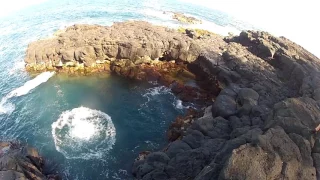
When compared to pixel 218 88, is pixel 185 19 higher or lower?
lower

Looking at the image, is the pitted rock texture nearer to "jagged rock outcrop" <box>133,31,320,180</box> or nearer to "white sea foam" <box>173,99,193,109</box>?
"jagged rock outcrop" <box>133,31,320,180</box>

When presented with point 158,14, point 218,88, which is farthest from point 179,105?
point 158,14

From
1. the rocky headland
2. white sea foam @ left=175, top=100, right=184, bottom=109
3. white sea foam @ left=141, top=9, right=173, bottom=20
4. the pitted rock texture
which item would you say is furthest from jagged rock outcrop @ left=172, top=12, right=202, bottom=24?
white sea foam @ left=175, top=100, right=184, bottom=109

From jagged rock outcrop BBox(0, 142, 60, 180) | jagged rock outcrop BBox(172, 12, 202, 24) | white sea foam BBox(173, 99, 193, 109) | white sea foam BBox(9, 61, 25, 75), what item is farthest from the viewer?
jagged rock outcrop BBox(172, 12, 202, 24)

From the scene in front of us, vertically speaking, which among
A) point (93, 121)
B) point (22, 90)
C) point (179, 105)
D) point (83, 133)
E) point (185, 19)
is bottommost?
point (22, 90)

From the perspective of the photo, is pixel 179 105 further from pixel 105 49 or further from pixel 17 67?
pixel 17 67

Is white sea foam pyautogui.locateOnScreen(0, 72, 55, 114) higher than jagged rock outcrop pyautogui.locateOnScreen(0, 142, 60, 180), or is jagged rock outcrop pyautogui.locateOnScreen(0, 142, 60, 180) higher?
jagged rock outcrop pyautogui.locateOnScreen(0, 142, 60, 180)

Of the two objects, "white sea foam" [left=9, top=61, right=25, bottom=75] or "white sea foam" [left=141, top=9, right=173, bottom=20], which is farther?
"white sea foam" [left=141, top=9, right=173, bottom=20]

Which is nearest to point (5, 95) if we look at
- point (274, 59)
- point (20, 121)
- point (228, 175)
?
point (20, 121)

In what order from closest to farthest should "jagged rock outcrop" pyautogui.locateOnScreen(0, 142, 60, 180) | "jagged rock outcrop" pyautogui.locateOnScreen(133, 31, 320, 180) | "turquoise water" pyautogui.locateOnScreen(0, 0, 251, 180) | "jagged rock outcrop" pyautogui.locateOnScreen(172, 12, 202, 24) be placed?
"jagged rock outcrop" pyautogui.locateOnScreen(133, 31, 320, 180) < "jagged rock outcrop" pyautogui.locateOnScreen(0, 142, 60, 180) < "turquoise water" pyautogui.locateOnScreen(0, 0, 251, 180) < "jagged rock outcrop" pyautogui.locateOnScreen(172, 12, 202, 24)
